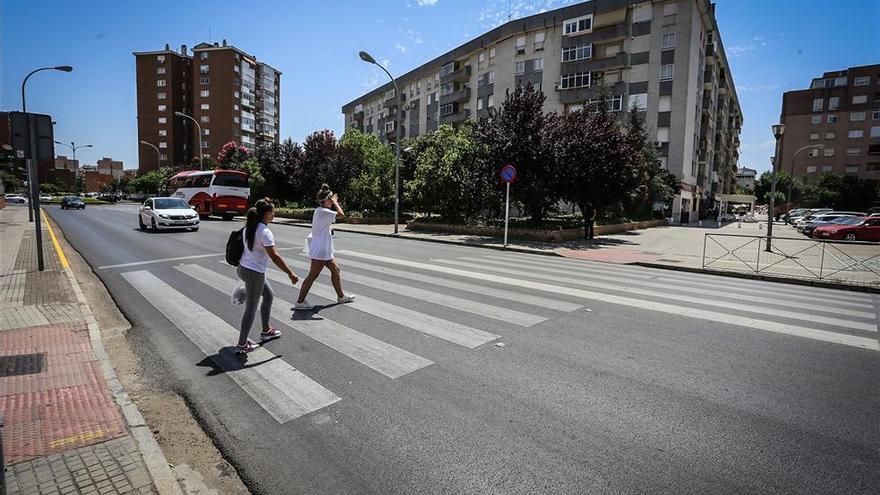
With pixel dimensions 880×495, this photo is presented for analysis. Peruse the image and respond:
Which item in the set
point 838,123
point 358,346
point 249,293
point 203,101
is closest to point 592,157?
point 358,346

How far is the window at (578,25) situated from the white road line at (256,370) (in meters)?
43.4

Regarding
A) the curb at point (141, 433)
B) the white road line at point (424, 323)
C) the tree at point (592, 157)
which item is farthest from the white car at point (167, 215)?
the tree at point (592, 157)

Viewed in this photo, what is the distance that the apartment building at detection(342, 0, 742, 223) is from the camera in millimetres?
37562

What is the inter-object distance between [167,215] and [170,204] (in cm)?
131

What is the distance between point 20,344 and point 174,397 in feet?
7.74

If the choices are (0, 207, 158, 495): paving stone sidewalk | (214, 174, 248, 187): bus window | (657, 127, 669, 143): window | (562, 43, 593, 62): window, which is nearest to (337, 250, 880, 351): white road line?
(0, 207, 158, 495): paving stone sidewalk

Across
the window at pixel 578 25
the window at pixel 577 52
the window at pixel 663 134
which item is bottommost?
the window at pixel 663 134

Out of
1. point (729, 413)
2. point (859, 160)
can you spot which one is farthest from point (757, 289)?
point (859, 160)

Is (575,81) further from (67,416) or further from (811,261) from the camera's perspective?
(67,416)

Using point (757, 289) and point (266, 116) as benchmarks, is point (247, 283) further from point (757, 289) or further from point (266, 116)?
point (266, 116)

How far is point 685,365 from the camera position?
4.38 metres

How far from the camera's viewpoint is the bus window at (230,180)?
28.1 m

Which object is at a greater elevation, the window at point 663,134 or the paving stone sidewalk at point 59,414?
the window at point 663,134

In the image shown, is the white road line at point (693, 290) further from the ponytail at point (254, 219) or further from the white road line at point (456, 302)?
the ponytail at point (254, 219)
